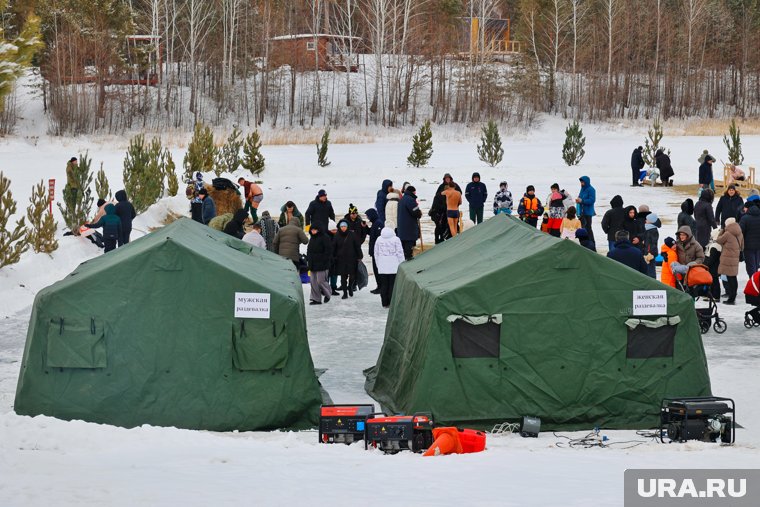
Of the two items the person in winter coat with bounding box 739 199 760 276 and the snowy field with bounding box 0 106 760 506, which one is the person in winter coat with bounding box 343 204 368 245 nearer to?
the snowy field with bounding box 0 106 760 506

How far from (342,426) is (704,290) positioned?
7446mm

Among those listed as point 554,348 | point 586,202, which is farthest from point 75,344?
point 586,202

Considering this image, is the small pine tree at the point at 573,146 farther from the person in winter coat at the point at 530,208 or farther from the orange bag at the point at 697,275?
the orange bag at the point at 697,275

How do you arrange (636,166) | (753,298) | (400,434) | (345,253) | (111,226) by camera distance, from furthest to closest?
(636,166) < (111,226) < (345,253) < (753,298) < (400,434)

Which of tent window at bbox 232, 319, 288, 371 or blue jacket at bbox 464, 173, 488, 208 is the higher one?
blue jacket at bbox 464, 173, 488, 208

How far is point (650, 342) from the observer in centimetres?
1026

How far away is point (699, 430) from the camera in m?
9.38

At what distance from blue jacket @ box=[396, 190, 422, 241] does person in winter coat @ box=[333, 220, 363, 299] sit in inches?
71.9

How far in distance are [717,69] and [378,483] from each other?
64565 millimetres

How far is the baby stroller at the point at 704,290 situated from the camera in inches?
561

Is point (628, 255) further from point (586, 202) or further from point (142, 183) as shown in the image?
point (142, 183)

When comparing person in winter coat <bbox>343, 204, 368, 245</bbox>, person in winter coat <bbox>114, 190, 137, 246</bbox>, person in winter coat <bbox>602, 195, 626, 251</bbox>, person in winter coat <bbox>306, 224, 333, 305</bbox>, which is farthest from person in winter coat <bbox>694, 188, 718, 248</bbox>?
person in winter coat <bbox>114, 190, 137, 246</bbox>

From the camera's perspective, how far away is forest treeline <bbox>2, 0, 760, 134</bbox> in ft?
196

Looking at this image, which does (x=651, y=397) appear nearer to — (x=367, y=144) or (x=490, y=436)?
(x=490, y=436)
